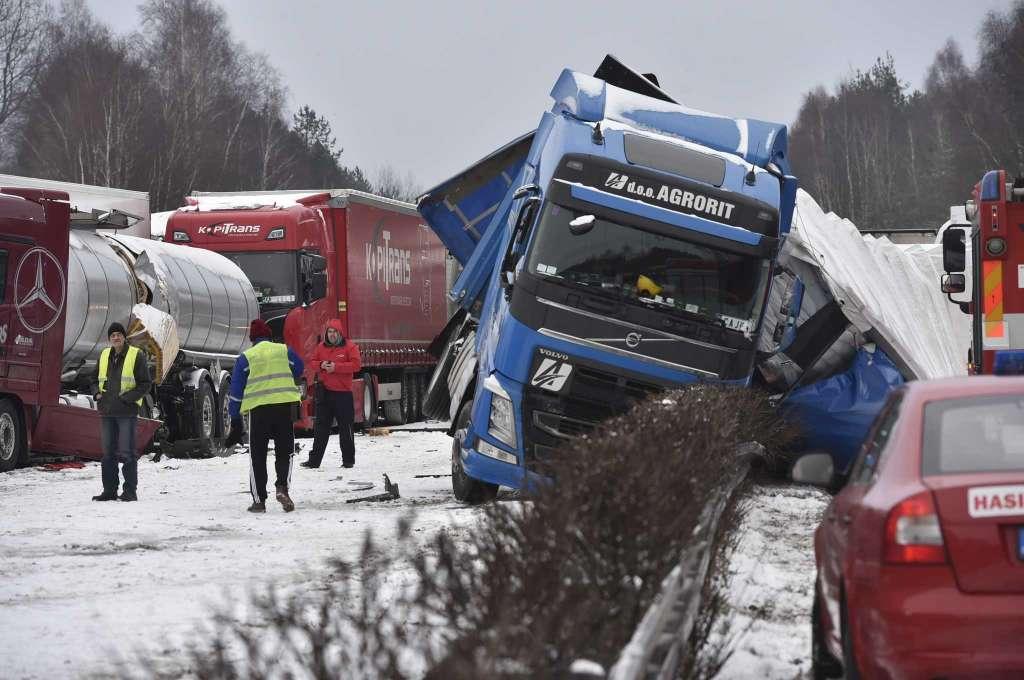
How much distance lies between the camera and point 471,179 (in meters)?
17.4

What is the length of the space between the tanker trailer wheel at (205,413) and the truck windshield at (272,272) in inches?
121

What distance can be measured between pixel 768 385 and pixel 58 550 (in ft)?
24.2

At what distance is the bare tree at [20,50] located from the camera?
6688 centimetres

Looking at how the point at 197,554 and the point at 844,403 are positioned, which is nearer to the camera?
the point at 197,554

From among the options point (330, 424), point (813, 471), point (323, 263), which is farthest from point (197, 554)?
point (323, 263)

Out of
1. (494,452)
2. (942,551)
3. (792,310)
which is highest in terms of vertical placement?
(792,310)

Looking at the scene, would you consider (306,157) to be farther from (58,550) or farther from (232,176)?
(58,550)

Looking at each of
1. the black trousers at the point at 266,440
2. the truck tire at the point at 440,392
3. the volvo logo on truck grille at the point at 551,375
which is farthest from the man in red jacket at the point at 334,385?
the volvo logo on truck grille at the point at 551,375

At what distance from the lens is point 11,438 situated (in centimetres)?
1914

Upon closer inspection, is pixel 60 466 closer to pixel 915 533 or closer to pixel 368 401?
pixel 368 401

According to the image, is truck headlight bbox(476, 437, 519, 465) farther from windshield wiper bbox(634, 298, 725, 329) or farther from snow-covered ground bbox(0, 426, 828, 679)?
windshield wiper bbox(634, 298, 725, 329)

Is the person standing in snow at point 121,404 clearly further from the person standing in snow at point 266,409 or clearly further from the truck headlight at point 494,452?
the truck headlight at point 494,452

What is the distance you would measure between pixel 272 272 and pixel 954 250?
14.6 m

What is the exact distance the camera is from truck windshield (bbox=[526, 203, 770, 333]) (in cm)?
1331
